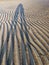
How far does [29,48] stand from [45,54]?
0.52 m

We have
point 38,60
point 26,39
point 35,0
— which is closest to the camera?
point 38,60

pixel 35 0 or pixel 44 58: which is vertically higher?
pixel 44 58

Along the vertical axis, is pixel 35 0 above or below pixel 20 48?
below

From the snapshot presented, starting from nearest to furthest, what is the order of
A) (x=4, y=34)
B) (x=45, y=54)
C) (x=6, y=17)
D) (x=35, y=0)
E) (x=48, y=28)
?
(x=45, y=54)
(x=4, y=34)
(x=48, y=28)
(x=6, y=17)
(x=35, y=0)

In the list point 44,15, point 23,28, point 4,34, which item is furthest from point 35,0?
point 4,34

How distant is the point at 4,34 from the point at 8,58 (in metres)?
1.78

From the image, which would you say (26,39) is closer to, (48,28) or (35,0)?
(48,28)

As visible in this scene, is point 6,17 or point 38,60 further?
point 6,17

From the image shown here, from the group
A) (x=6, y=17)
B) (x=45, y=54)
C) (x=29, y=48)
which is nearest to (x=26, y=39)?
(x=29, y=48)

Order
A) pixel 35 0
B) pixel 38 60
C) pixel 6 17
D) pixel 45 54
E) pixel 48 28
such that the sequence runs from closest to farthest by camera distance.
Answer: pixel 38 60 < pixel 45 54 < pixel 48 28 < pixel 6 17 < pixel 35 0

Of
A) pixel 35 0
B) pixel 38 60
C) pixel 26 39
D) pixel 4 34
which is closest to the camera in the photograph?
pixel 38 60

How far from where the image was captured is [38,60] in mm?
4242

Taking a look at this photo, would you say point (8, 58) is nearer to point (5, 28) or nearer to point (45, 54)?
point (45, 54)

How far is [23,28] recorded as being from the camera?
6.67m
